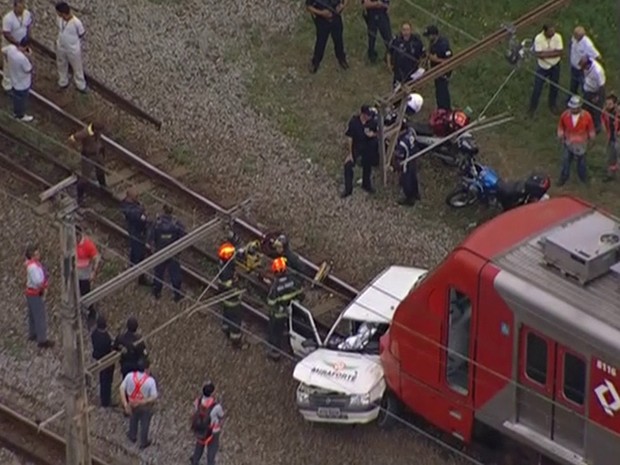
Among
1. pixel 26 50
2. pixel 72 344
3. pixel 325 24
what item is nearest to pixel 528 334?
pixel 72 344

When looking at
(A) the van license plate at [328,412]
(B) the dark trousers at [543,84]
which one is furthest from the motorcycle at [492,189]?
(A) the van license plate at [328,412]

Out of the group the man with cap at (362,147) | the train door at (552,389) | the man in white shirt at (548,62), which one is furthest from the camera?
the man in white shirt at (548,62)

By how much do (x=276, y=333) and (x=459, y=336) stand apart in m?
3.04

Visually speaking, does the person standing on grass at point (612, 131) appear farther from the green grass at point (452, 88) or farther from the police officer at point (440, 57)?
the police officer at point (440, 57)

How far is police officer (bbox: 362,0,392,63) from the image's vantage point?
31172mm

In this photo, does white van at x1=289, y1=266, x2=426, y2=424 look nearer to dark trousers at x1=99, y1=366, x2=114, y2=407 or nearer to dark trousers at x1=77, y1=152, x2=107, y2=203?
dark trousers at x1=99, y1=366, x2=114, y2=407

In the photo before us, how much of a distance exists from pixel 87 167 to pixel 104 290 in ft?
26.7

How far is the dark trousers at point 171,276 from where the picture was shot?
26.2 metres

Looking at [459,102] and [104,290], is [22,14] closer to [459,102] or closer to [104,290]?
[459,102]

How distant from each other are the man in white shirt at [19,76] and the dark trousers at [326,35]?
4.54 metres

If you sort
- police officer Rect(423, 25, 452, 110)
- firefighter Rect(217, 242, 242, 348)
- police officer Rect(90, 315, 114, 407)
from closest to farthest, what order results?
1. police officer Rect(90, 315, 114, 407)
2. firefighter Rect(217, 242, 242, 348)
3. police officer Rect(423, 25, 452, 110)

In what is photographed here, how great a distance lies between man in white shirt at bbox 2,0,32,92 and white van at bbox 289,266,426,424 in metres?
6.86

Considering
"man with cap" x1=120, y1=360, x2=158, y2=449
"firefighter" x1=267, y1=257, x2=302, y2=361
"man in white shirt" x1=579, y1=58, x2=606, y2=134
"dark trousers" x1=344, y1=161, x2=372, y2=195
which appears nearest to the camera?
"man with cap" x1=120, y1=360, x2=158, y2=449

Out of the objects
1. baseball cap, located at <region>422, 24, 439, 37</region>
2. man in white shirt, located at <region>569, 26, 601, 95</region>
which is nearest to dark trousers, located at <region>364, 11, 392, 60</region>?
baseball cap, located at <region>422, 24, 439, 37</region>
